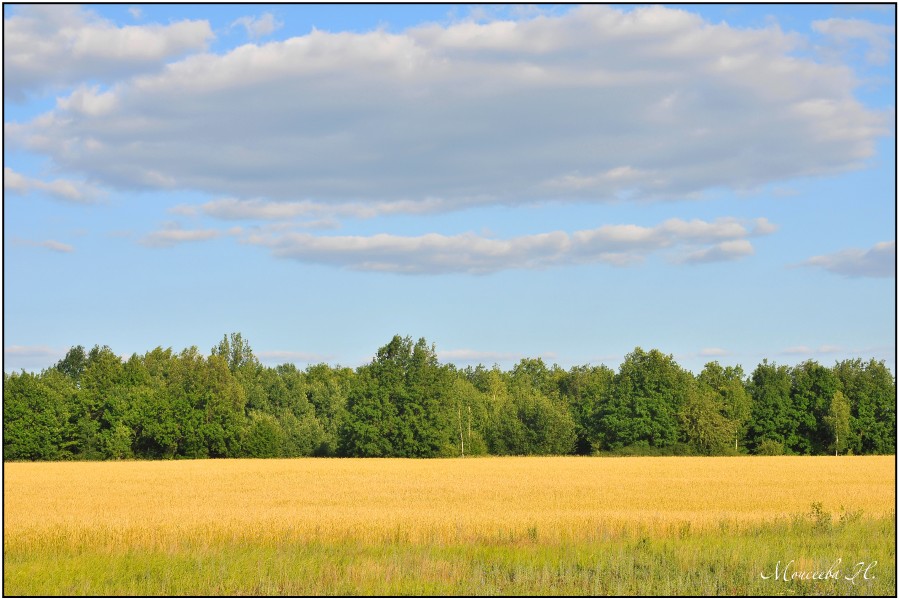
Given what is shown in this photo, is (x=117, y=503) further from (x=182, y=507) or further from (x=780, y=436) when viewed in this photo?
(x=780, y=436)

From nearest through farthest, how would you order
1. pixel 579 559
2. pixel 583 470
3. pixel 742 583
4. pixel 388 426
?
pixel 742 583 < pixel 579 559 < pixel 583 470 < pixel 388 426

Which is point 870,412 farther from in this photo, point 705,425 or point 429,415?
point 429,415

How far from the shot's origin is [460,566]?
54.5 feet

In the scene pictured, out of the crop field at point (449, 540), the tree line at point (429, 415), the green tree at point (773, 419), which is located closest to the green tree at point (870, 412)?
the tree line at point (429, 415)

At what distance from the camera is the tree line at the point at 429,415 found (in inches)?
3268

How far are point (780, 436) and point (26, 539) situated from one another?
8779 centimetres

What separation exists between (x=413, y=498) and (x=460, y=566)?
77.3 ft

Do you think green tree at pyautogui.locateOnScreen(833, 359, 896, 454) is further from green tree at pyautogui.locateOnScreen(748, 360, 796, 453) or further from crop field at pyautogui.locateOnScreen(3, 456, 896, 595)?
crop field at pyautogui.locateOnScreen(3, 456, 896, 595)

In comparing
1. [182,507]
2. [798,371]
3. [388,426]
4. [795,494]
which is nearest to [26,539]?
[182,507]

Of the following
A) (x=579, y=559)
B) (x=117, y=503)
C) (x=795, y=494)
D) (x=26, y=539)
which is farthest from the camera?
(x=795, y=494)

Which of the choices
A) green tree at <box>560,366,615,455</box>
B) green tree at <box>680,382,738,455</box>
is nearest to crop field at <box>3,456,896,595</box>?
green tree at <box>680,382,738,455</box>

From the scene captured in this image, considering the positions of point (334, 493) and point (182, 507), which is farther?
point (334, 493)

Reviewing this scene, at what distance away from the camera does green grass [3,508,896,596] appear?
14.9m

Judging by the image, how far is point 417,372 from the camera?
294 ft
